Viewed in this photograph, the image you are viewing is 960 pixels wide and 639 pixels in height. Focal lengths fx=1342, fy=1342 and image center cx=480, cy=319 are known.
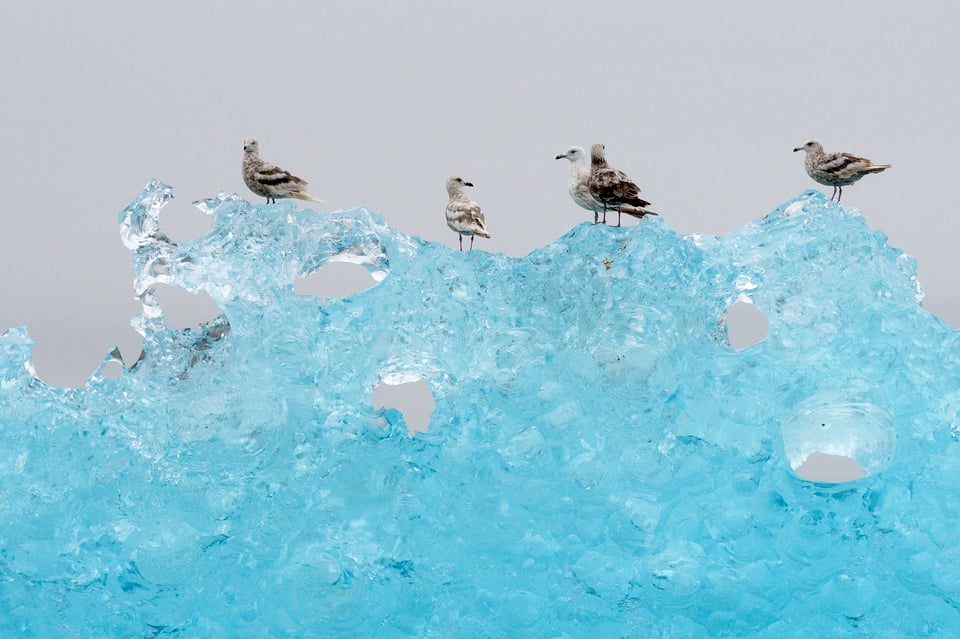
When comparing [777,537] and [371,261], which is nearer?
[777,537]

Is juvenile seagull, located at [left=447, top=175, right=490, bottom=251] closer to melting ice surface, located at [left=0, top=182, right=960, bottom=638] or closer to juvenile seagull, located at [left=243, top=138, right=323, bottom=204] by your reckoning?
melting ice surface, located at [left=0, top=182, right=960, bottom=638]

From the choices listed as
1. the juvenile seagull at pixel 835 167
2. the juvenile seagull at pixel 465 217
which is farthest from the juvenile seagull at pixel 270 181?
the juvenile seagull at pixel 835 167

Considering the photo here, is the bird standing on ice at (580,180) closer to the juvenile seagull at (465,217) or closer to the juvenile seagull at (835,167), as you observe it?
the juvenile seagull at (465,217)

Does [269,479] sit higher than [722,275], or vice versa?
[722,275]

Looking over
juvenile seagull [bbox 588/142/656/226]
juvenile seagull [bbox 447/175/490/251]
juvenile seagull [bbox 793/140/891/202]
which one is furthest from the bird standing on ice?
juvenile seagull [bbox 793/140/891/202]

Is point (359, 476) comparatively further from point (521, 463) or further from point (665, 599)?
point (665, 599)

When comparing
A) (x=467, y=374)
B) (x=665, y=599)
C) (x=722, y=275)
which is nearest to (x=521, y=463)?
(x=467, y=374)
